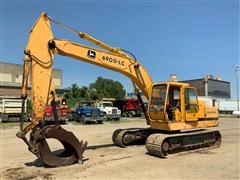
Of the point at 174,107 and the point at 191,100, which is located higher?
the point at 191,100

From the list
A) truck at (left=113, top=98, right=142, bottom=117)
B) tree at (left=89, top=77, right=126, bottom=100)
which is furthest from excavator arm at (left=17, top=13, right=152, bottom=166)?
Answer: tree at (left=89, top=77, right=126, bottom=100)

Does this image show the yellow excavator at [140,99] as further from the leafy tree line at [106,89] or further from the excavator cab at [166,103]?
the leafy tree line at [106,89]

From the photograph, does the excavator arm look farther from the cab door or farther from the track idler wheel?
the cab door

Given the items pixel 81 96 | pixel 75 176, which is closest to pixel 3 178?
Answer: pixel 75 176

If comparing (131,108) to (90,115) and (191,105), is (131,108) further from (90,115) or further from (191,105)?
(191,105)

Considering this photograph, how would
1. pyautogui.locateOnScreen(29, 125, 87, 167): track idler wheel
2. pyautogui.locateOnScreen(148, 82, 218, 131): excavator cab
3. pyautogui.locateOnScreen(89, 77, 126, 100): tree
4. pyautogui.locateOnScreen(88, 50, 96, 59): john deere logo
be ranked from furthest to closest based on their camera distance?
pyautogui.locateOnScreen(89, 77, 126, 100): tree → pyautogui.locateOnScreen(148, 82, 218, 131): excavator cab → pyautogui.locateOnScreen(88, 50, 96, 59): john deere logo → pyautogui.locateOnScreen(29, 125, 87, 167): track idler wheel

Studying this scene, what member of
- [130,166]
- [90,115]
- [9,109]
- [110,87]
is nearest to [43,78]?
[130,166]

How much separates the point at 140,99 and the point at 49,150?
5979mm

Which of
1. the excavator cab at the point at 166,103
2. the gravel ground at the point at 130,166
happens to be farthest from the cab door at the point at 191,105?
the gravel ground at the point at 130,166

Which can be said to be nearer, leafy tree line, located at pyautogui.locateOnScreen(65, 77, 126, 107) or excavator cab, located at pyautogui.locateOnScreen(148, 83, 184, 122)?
excavator cab, located at pyautogui.locateOnScreen(148, 83, 184, 122)

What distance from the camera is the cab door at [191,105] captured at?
1397cm

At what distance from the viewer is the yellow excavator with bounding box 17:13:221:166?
412 inches

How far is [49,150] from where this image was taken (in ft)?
34.6

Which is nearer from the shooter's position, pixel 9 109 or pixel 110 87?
pixel 9 109
